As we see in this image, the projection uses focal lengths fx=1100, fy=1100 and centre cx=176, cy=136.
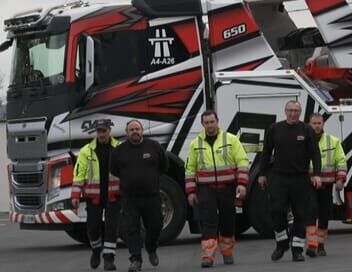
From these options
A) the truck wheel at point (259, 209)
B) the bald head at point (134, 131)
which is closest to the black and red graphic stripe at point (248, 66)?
the truck wheel at point (259, 209)

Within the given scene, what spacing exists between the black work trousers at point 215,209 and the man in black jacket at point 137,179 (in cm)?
53

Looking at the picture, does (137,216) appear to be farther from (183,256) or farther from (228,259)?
(183,256)

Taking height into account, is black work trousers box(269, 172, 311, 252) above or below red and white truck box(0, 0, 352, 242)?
below

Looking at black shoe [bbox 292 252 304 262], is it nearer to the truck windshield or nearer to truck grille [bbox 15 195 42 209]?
truck grille [bbox 15 195 42 209]

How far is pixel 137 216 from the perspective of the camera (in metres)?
12.8

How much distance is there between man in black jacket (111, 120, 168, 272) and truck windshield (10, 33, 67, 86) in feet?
10.5

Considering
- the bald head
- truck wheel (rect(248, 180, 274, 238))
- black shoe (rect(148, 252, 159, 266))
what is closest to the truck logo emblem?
truck wheel (rect(248, 180, 274, 238))

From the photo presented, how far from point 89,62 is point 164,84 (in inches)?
43.5

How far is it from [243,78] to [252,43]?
0.58 meters

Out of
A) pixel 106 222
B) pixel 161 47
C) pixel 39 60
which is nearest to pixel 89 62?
pixel 39 60

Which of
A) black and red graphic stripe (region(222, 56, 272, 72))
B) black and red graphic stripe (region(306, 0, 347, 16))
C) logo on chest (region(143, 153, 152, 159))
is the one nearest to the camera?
logo on chest (region(143, 153, 152, 159))

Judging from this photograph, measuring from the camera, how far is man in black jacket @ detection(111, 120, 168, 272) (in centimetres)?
1270

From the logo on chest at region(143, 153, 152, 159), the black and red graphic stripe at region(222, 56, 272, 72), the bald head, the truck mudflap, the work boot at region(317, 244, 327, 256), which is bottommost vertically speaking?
the work boot at region(317, 244, 327, 256)

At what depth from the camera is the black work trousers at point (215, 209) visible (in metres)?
12.9
